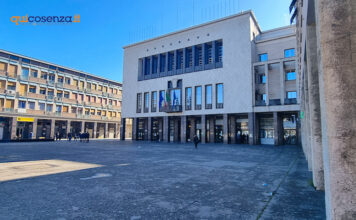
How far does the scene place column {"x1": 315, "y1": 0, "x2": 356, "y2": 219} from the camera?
262 cm

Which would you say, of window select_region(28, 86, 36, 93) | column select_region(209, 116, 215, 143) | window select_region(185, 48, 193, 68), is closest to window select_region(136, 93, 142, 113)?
window select_region(185, 48, 193, 68)

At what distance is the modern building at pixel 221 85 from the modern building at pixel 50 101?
1459 centimetres

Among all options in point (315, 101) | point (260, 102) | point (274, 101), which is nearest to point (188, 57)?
point (260, 102)

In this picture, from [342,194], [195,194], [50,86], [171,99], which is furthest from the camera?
[50,86]

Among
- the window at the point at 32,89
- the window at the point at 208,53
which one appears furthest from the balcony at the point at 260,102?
the window at the point at 32,89

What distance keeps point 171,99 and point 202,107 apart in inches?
240

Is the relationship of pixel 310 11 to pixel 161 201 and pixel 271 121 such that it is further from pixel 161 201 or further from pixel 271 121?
pixel 271 121

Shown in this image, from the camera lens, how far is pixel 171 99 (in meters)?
36.8

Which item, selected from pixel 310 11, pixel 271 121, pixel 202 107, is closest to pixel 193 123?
pixel 202 107

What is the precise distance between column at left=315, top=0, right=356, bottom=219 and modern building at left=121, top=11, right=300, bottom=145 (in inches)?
1046

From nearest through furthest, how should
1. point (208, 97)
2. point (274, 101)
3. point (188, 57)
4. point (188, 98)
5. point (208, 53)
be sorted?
point (274, 101) → point (208, 97) → point (208, 53) → point (188, 98) → point (188, 57)

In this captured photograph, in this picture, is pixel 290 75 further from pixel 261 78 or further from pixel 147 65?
pixel 147 65

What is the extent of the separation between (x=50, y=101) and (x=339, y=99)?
4835 centimetres

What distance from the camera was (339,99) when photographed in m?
2.77
